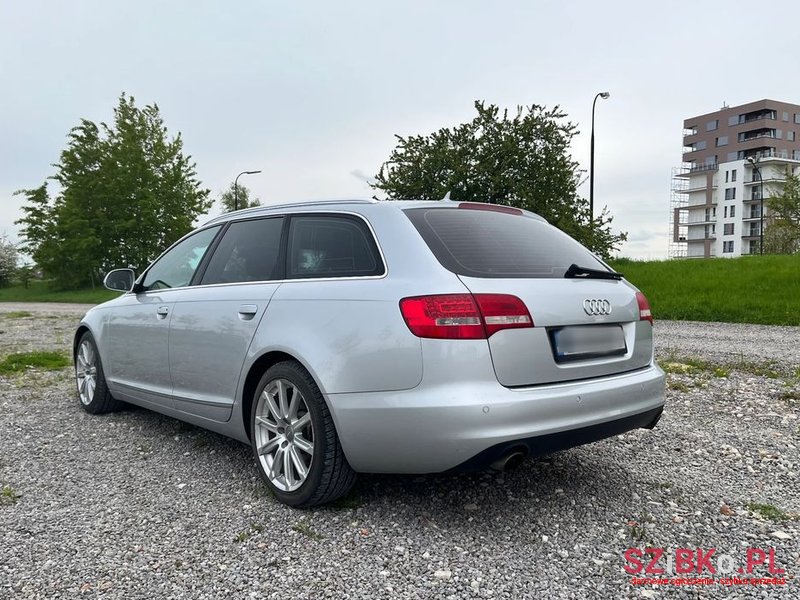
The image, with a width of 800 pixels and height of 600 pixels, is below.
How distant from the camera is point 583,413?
3.01 metres

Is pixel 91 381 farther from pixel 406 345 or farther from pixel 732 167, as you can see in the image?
pixel 732 167

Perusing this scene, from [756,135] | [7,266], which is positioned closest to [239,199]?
[7,266]

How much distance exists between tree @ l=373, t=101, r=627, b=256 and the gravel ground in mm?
15063

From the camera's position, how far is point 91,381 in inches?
219

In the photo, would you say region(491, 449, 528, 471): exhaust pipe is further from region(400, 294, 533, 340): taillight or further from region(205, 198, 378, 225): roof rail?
region(205, 198, 378, 225): roof rail

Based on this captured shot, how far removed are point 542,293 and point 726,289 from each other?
601 inches

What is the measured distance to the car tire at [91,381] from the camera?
5.41 m

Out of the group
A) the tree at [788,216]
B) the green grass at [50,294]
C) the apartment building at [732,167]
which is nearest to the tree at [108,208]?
the green grass at [50,294]

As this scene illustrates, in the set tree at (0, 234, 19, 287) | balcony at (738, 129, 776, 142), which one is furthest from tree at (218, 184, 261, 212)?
balcony at (738, 129, 776, 142)

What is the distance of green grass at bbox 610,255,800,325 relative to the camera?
1405 centimetres

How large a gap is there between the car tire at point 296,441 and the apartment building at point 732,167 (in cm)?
8680

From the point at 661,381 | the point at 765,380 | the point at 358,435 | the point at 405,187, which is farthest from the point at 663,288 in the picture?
the point at 358,435

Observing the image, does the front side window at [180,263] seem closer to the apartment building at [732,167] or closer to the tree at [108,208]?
the tree at [108,208]

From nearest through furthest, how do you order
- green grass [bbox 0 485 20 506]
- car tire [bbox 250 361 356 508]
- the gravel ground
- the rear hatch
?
1. the gravel ground
2. the rear hatch
3. car tire [bbox 250 361 356 508]
4. green grass [bbox 0 485 20 506]
